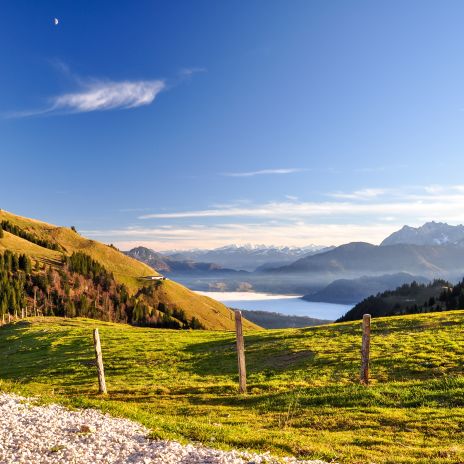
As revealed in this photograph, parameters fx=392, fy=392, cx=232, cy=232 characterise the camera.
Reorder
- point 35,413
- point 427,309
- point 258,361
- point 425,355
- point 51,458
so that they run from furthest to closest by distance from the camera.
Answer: point 427,309
point 258,361
point 425,355
point 35,413
point 51,458

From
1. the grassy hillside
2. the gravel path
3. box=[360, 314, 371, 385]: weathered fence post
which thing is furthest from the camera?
box=[360, 314, 371, 385]: weathered fence post

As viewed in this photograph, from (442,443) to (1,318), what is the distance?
182336 millimetres

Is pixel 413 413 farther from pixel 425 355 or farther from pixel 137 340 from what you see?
pixel 137 340

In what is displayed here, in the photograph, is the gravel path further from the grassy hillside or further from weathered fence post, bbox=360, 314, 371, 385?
weathered fence post, bbox=360, 314, 371, 385

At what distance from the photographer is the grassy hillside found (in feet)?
48.8

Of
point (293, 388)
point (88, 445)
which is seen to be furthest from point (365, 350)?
point (88, 445)

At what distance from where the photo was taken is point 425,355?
107 feet

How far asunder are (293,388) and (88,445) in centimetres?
1608

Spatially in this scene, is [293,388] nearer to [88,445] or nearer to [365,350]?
[365,350]

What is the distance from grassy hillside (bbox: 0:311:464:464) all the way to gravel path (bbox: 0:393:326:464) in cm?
103

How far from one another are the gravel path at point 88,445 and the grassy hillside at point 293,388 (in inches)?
40.4

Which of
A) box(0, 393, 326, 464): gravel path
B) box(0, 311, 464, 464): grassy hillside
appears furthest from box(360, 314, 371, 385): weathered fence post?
box(0, 393, 326, 464): gravel path

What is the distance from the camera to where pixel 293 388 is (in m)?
26.3

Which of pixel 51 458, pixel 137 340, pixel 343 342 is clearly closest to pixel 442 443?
pixel 51 458
